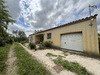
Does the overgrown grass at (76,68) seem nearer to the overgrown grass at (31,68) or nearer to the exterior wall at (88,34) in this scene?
the overgrown grass at (31,68)

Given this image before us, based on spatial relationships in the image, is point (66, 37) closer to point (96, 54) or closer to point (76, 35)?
point (76, 35)

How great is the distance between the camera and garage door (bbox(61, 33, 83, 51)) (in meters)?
4.91

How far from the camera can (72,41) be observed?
18.1 ft

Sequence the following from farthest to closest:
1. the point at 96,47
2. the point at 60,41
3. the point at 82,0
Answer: the point at 60,41
the point at 82,0
the point at 96,47

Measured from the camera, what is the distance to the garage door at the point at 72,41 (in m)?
4.91

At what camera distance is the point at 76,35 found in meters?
5.18

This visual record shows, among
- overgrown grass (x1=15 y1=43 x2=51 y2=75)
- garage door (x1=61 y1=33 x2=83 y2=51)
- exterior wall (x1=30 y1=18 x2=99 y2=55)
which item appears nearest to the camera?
overgrown grass (x1=15 y1=43 x2=51 y2=75)

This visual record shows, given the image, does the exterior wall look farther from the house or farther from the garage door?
the garage door

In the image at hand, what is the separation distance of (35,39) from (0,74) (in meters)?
12.3

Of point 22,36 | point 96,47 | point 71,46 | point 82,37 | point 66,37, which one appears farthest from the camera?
point 22,36

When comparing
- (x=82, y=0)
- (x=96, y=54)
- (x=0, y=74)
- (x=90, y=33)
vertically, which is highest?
(x=82, y=0)

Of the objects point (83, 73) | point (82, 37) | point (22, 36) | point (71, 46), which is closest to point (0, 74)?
point (83, 73)

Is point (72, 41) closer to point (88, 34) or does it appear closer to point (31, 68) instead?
point (88, 34)

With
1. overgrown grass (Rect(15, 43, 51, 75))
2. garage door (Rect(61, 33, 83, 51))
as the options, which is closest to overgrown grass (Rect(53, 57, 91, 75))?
overgrown grass (Rect(15, 43, 51, 75))
